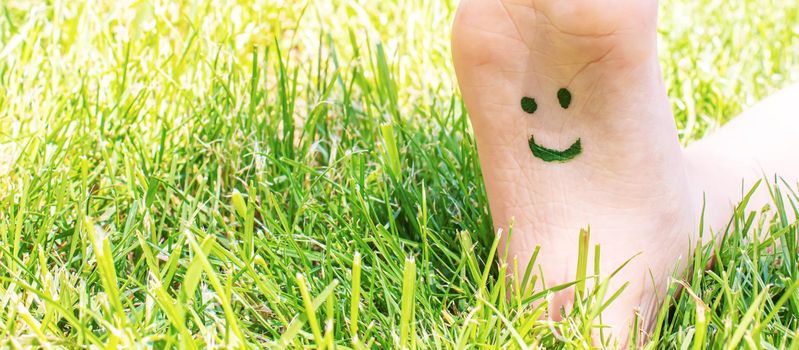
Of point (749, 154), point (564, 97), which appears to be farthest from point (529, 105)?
point (749, 154)

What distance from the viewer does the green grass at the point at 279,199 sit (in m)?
0.98

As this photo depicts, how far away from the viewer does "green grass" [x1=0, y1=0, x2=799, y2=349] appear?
981 mm

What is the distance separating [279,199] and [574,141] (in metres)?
0.50

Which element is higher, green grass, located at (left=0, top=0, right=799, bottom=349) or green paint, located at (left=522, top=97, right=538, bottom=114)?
green paint, located at (left=522, top=97, right=538, bottom=114)

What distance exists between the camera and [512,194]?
1.11 metres

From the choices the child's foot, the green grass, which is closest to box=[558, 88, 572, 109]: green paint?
the child's foot

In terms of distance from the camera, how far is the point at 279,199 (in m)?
1.38

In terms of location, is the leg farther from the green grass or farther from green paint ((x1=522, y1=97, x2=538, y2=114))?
green paint ((x1=522, y1=97, x2=538, y2=114))

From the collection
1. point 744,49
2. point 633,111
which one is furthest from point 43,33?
point 744,49

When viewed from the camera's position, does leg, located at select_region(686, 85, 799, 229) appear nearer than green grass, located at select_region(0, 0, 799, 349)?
No

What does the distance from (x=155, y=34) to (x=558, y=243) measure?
1.09m

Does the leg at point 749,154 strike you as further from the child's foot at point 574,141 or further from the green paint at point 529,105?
the green paint at point 529,105

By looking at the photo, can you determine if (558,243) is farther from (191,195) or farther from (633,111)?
(191,195)

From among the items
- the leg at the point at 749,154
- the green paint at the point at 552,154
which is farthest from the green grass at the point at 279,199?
the green paint at the point at 552,154
